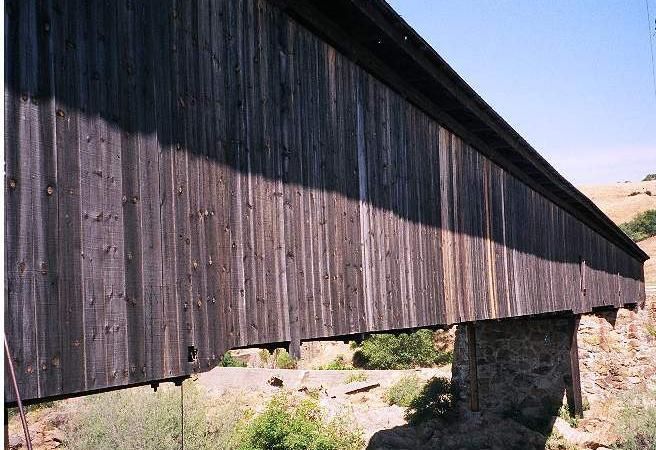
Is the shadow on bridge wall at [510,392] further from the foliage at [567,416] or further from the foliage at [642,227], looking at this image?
the foliage at [642,227]

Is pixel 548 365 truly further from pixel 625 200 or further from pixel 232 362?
pixel 625 200

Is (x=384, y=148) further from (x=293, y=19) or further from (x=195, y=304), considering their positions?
(x=195, y=304)

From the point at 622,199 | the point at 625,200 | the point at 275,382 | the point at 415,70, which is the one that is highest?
the point at 622,199

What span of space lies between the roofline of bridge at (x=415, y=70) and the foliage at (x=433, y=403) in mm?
7686

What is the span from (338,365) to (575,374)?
579 inches

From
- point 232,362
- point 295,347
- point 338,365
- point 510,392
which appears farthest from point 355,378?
point 295,347

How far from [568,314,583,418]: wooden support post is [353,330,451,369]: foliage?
477 inches

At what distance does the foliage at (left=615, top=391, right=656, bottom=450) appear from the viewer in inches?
532

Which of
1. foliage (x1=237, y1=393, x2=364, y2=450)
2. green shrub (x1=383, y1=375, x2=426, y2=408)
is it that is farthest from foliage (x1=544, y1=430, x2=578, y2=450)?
green shrub (x1=383, y1=375, x2=426, y2=408)

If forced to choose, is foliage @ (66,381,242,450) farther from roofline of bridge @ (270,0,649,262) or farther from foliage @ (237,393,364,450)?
roofline of bridge @ (270,0,649,262)

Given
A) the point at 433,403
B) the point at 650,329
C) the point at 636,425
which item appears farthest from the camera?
the point at 650,329

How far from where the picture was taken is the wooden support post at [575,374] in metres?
14.8

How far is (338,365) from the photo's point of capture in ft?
93.8

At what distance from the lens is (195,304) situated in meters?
3.82
